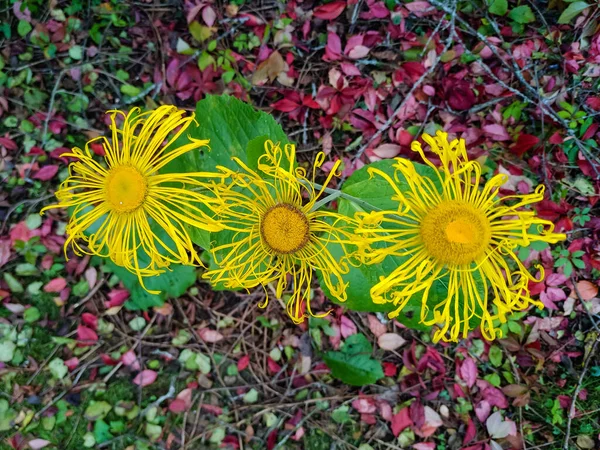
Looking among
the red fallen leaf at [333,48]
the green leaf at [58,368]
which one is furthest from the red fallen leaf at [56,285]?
the red fallen leaf at [333,48]

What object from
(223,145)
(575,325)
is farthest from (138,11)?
(575,325)

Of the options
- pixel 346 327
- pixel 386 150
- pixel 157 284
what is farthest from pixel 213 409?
pixel 386 150

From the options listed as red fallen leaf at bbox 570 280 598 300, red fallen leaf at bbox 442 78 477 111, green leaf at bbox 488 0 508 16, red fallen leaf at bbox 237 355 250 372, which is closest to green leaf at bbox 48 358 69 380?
red fallen leaf at bbox 237 355 250 372

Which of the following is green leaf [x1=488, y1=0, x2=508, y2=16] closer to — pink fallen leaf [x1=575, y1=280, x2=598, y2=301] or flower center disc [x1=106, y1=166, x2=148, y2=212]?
pink fallen leaf [x1=575, y1=280, x2=598, y2=301]

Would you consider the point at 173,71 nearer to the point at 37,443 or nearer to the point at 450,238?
the point at 450,238

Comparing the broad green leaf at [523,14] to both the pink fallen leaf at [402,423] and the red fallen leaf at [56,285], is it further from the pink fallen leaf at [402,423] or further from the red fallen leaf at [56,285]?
the red fallen leaf at [56,285]

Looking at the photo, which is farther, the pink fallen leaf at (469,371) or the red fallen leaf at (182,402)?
the red fallen leaf at (182,402)

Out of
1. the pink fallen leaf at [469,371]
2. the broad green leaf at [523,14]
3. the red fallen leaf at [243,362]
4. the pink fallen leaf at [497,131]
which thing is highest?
the broad green leaf at [523,14]
